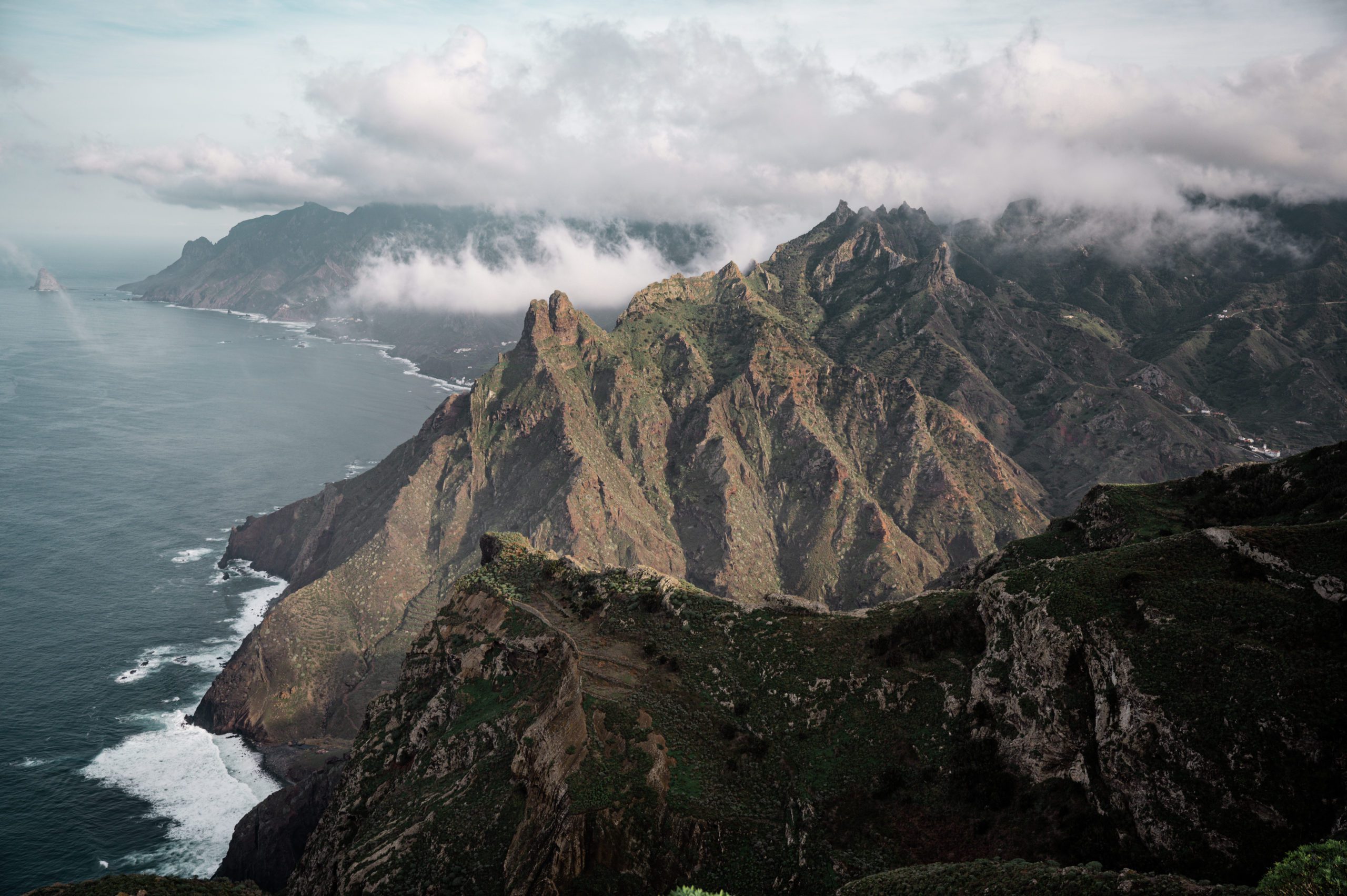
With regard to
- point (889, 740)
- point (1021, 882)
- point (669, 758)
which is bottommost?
point (669, 758)

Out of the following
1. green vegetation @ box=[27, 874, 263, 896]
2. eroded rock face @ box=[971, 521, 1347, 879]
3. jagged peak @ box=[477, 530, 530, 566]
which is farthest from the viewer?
jagged peak @ box=[477, 530, 530, 566]

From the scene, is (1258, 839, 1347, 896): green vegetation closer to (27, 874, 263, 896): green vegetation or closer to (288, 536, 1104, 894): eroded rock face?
(288, 536, 1104, 894): eroded rock face

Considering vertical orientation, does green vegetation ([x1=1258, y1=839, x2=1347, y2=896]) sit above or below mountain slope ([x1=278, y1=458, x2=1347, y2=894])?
above

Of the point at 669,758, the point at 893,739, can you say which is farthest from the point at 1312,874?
the point at 669,758

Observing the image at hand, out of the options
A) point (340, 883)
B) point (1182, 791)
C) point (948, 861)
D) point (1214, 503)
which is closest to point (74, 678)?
point (340, 883)

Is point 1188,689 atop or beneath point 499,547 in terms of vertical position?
atop

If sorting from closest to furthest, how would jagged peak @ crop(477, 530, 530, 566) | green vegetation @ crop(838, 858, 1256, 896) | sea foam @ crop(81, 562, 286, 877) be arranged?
green vegetation @ crop(838, 858, 1256, 896)
jagged peak @ crop(477, 530, 530, 566)
sea foam @ crop(81, 562, 286, 877)

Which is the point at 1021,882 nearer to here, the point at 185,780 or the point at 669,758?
the point at 669,758

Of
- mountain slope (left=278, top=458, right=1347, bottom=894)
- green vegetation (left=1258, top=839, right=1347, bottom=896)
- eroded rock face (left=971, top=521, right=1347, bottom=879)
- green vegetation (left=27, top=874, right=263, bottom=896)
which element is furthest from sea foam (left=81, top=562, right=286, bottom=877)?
green vegetation (left=1258, top=839, right=1347, bottom=896)

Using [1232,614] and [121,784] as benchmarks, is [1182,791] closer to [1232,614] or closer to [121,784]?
[1232,614]
